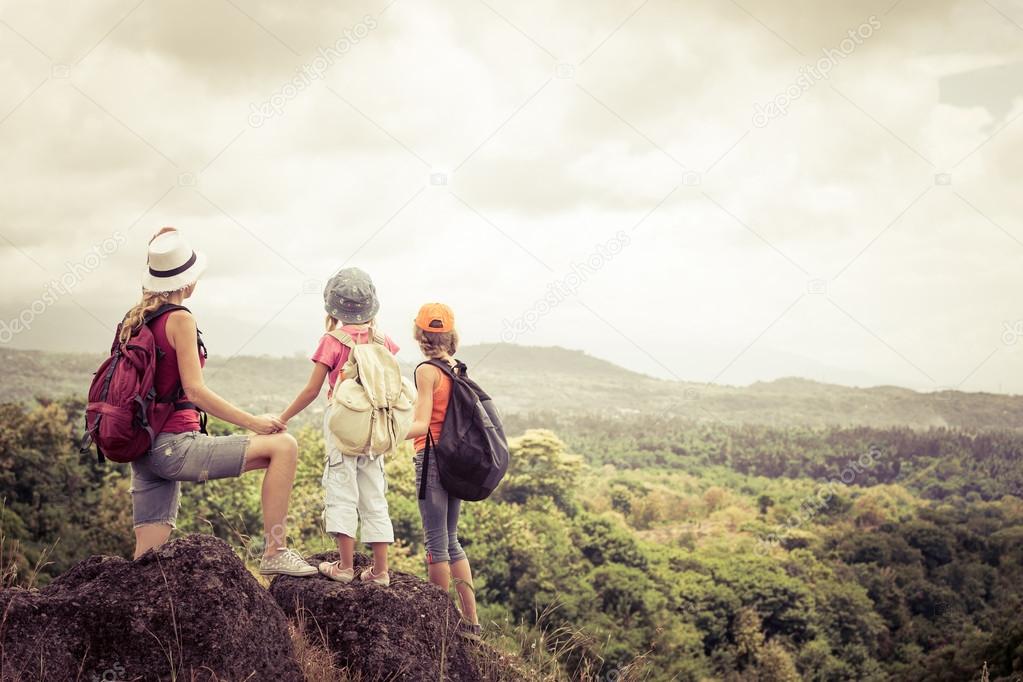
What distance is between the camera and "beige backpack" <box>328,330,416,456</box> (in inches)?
205

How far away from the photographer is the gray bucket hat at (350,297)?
5.45m

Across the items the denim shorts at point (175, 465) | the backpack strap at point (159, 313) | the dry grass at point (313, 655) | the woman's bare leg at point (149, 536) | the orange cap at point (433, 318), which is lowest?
the dry grass at point (313, 655)

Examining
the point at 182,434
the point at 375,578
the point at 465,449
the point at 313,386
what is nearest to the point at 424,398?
the point at 465,449

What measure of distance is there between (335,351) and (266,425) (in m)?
0.67

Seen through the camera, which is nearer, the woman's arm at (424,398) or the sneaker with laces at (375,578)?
the sneaker with laces at (375,578)

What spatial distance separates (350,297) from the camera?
5453mm

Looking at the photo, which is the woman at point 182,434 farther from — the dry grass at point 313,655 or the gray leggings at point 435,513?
the gray leggings at point 435,513

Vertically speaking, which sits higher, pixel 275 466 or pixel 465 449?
pixel 465 449

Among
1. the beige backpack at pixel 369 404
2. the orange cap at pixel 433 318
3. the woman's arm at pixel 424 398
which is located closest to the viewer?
the beige backpack at pixel 369 404

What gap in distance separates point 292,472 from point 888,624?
71.1ft

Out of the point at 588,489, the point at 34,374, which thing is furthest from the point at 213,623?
the point at 34,374

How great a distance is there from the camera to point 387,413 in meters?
5.29

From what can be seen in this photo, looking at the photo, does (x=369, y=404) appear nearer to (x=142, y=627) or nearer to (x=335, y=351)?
(x=335, y=351)

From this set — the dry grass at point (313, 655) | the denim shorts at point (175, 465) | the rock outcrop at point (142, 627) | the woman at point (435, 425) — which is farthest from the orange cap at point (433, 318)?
the rock outcrop at point (142, 627)
